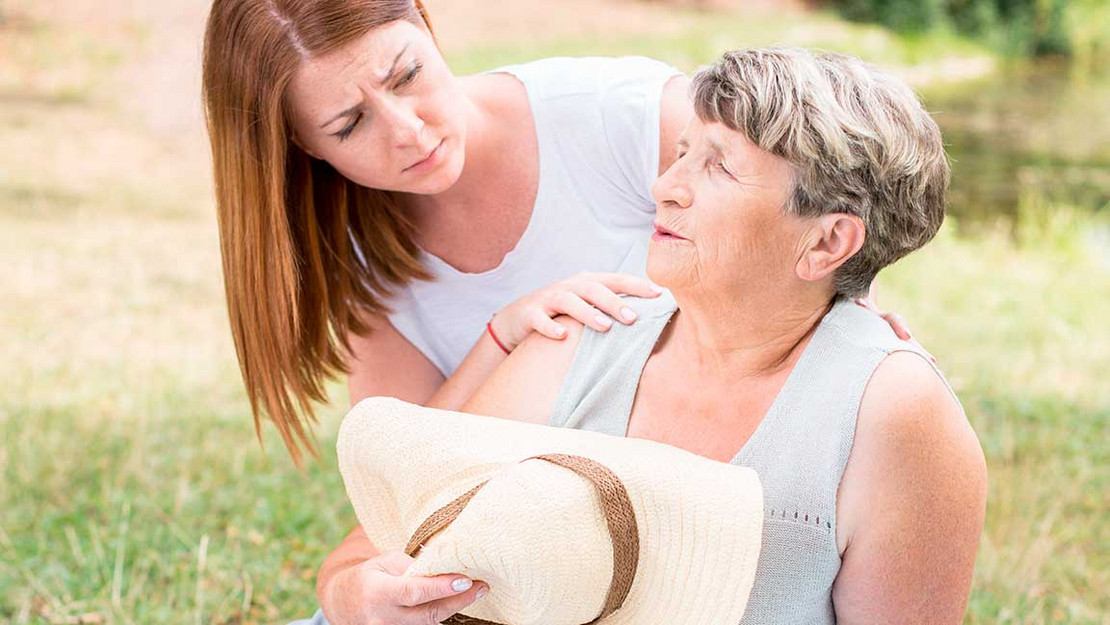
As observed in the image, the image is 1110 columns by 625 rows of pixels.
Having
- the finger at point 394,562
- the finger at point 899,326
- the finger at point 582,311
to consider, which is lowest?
the finger at point 394,562

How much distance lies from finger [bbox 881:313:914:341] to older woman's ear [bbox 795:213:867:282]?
199mm

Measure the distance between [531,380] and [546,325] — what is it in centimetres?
10

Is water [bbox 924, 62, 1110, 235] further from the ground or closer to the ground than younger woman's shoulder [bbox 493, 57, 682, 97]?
closer to the ground

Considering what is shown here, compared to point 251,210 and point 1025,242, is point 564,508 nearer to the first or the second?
point 251,210

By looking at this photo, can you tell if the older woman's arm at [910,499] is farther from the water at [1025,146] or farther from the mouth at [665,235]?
the water at [1025,146]

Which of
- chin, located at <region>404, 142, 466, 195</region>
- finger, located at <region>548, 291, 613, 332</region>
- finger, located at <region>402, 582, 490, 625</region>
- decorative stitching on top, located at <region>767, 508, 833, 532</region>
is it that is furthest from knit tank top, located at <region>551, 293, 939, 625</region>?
chin, located at <region>404, 142, 466, 195</region>


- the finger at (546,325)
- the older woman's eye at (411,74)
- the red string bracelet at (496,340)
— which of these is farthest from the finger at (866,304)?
the older woman's eye at (411,74)

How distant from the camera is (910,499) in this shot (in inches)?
72.7

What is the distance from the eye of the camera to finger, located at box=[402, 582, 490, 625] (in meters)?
1.73

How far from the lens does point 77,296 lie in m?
5.78

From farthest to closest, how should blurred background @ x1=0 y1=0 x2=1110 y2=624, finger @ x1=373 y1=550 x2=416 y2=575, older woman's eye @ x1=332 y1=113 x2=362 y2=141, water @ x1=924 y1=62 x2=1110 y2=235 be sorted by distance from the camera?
water @ x1=924 y1=62 x2=1110 y2=235, blurred background @ x1=0 y1=0 x2=1110 y2=624, older woman's eye @ x1=332 y1=113 x2=362 y2=141, finger @ x1=373 y1=550 x2=416 y2=575

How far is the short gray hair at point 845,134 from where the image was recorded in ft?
6.03

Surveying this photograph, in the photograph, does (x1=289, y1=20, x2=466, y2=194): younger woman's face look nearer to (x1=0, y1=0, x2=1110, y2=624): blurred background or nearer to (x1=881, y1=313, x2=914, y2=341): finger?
(x1=0, y1=0, x2=1110, y2=624): blurred background

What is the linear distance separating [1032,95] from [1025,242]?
833 cm
